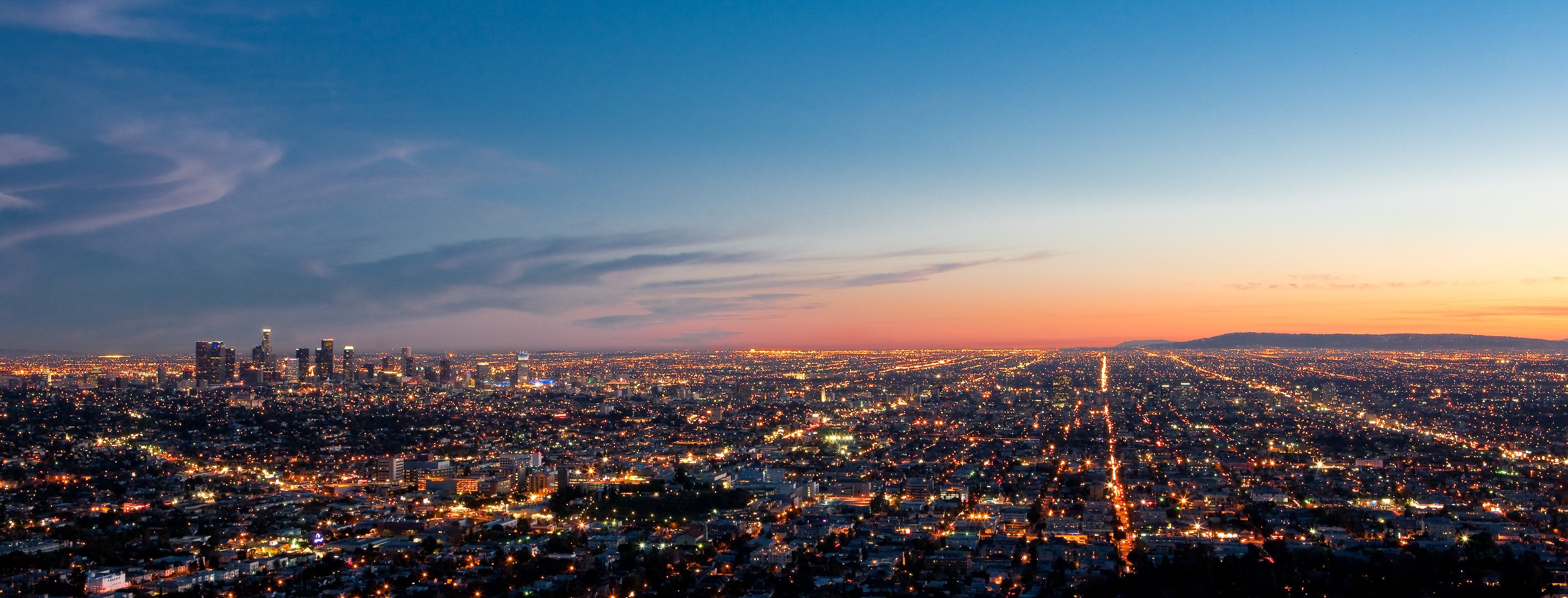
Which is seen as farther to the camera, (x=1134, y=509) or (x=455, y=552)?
(x=1134, y=509)

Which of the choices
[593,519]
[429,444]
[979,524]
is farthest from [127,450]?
[979,524]

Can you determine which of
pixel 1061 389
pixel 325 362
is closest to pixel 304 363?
pixel 325 362

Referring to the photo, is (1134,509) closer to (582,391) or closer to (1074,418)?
(1074,418)

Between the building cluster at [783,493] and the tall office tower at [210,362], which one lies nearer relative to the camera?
the building cluster at [783,493]

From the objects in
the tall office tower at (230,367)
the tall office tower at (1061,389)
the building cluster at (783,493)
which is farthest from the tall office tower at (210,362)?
the tall office tower at (1061,389)

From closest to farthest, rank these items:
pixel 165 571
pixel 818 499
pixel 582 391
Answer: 1. pixel 165 571
2. pixel 818 499
3. pixel 582 391

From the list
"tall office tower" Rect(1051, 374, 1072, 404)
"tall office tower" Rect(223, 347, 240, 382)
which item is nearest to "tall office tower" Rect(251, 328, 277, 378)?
"tall office tower" Rect(223, 347, 240, 382)

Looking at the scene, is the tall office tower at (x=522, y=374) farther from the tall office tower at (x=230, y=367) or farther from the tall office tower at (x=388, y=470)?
the tall office tower at (x=388, y=470)
